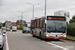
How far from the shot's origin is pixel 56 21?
783 inches

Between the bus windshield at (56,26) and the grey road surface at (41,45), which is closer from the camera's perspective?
the grey road surface at (41,45)

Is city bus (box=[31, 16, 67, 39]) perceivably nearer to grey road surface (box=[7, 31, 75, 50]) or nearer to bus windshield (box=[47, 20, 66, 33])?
bus windshield (box=[47, 20, 66, 33])

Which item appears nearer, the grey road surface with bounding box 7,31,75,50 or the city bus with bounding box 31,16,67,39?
the grey road surface with bounding box 7,31,75,50

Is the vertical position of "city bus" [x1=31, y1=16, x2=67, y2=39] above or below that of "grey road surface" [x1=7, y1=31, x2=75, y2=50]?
above

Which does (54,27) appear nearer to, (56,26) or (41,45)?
(56,26)

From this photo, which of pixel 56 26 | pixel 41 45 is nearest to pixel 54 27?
pixel 56 26

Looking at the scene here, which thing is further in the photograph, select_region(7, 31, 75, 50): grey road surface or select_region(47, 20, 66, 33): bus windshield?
select_region(47, 20, 66, 33): bus windshield

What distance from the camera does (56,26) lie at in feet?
64.5

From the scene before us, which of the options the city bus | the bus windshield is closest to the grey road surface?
the city bus

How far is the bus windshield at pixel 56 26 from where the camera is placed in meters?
19.6

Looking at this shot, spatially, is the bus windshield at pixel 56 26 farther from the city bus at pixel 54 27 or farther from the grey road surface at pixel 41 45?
the grey road surface at pixel 41 45

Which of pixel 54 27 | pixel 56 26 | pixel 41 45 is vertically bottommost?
pixel 41 45

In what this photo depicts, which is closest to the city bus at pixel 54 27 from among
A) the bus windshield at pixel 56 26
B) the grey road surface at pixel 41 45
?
the bus windshield at pixel 56 26

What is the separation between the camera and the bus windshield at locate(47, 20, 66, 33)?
770 inches
